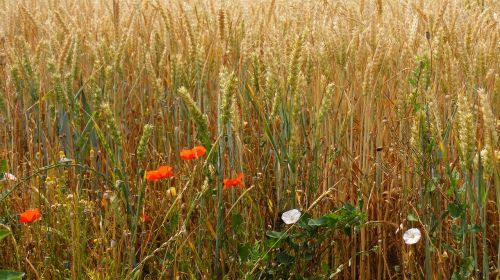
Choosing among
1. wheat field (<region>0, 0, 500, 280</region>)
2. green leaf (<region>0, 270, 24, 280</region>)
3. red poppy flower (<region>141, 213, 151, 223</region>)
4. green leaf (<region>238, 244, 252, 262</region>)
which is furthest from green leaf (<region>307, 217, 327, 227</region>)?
green leaf (<region>0, 270, 24, 280</region>)

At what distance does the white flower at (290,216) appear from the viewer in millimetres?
1407

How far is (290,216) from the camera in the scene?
4.69ft

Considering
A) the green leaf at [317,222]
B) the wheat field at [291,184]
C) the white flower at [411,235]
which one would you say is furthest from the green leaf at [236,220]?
the white flower at [411,235]

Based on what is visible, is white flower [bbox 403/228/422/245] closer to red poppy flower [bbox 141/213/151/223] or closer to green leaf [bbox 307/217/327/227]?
green leaf [bbox 307/217/327/227]

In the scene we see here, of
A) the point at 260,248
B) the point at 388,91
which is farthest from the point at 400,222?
the point at 388,91

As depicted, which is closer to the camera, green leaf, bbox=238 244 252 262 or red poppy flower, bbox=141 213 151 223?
green leaf, bbox=238 244 252 262

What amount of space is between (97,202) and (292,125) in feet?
1.87

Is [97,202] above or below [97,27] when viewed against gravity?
below

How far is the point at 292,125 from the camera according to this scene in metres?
1.45

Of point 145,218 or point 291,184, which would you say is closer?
point 291,184

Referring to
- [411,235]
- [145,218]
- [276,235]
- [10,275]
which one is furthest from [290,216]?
[10,275]

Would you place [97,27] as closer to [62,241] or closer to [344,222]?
[62,241]

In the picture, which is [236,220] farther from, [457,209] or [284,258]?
[457,209]

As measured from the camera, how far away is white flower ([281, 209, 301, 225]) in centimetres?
141
